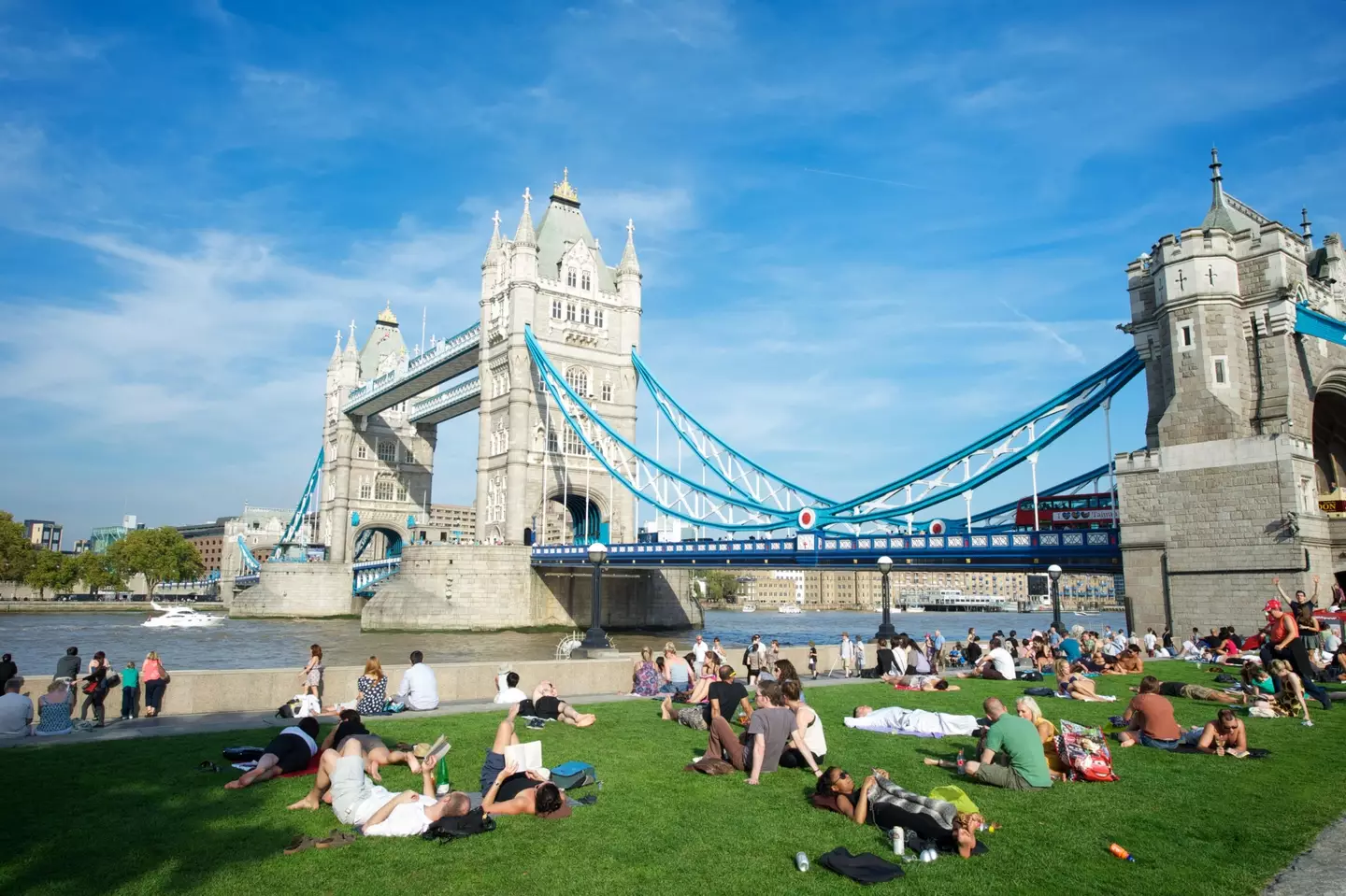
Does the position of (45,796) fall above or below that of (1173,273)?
below

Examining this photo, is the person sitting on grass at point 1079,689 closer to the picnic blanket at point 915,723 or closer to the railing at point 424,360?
the picnic blanket at point 915,723

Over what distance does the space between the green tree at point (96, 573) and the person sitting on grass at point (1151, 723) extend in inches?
4196

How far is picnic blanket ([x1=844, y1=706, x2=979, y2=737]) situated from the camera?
35.2 ft

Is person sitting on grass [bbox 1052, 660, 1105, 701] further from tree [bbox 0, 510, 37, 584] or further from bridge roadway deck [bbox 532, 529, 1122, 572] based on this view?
tree [bbox 0, 510, 37, 584]

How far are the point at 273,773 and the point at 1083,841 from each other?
6.84 metres

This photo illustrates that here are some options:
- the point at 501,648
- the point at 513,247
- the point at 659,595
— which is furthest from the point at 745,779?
the point at 513,247

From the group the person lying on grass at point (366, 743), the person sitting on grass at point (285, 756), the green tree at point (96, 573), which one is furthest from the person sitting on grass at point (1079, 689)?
the green tree at point (96, 573)

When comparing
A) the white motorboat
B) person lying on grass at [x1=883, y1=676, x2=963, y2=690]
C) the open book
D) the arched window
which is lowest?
the white motorboat

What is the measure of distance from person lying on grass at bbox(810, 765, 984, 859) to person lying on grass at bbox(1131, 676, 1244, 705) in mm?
7699

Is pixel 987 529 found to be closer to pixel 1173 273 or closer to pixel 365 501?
pixel 1173 273

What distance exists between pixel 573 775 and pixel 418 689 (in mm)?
5393

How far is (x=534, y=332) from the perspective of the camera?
184 feet

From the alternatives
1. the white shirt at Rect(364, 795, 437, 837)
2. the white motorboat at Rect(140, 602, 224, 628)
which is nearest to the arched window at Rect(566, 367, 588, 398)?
the white motorboat at Rect(140, 602, 224, 628)

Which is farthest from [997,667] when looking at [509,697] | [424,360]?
[424,360]
